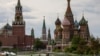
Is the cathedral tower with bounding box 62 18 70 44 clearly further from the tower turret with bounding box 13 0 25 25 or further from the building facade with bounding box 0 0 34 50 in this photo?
the tower turret with bounding box 13 0 25 25

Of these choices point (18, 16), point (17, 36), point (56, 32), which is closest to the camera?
point (56, 32)

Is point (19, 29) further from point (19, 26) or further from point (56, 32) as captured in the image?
point (56, 32)

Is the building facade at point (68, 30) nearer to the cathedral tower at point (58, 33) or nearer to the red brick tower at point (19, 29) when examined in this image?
the cathedral tower at point (58, 33)

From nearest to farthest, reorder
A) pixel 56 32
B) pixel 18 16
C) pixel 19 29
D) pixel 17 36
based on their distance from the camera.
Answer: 1. pixel 56 32
2. pixel 17 36
3. pixel 19 29
4. pixel 18 16

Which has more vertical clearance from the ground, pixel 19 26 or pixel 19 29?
pixel 19 26

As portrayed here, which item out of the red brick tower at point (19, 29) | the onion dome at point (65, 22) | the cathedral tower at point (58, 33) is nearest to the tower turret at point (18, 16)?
the red brick tower at point (19, 29)

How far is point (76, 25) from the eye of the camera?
13250 cm

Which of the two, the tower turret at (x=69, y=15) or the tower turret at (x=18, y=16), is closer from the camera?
the tower turret at (x=69, y=15)

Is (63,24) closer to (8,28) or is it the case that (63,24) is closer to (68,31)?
(68,31)

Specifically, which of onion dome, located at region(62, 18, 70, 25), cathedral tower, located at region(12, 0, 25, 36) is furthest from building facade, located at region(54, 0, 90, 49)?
cathedral tower, located at region(12, 0, 25, 36)

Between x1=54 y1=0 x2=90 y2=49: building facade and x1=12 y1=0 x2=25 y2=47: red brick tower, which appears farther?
x1=12 y1=0 x2=25 y2=47: red brick tower

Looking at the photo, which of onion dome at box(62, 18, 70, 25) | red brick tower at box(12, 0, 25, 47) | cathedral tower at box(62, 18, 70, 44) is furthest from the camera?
red brick tower at box(12, 0, 25, 47)

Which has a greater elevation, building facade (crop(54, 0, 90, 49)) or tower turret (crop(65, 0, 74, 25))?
tower turret (crop(65, 0, 74, 25))

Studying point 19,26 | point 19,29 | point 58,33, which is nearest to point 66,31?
point 58,33
